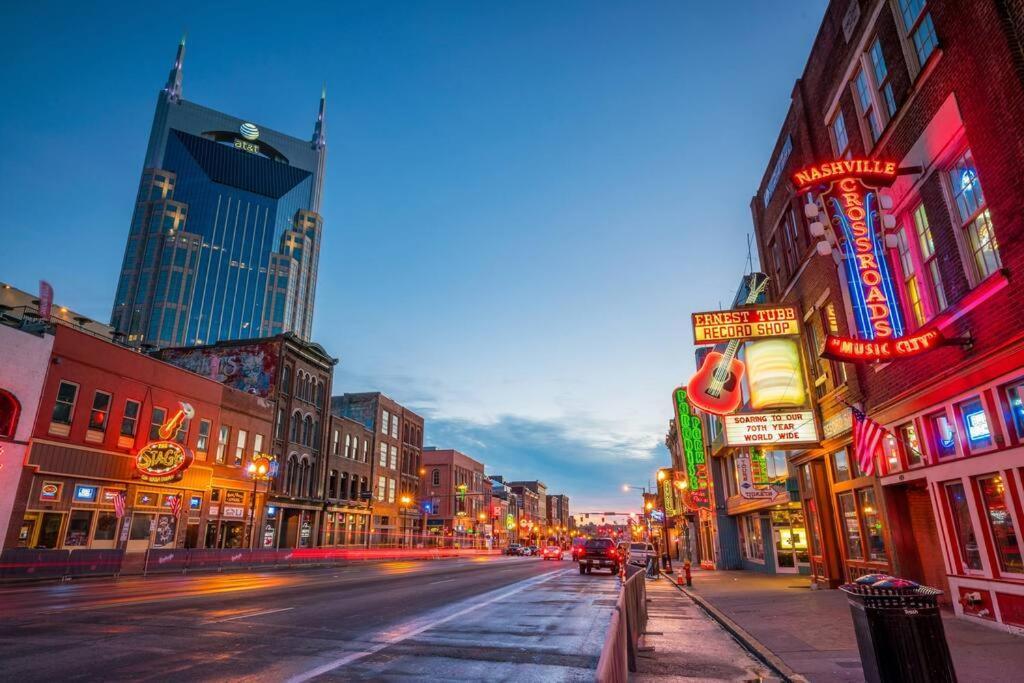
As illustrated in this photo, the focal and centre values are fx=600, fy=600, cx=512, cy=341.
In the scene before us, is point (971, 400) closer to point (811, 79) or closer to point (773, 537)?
point (811, 79)

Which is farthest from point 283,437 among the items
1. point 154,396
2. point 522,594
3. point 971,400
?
point 971,400

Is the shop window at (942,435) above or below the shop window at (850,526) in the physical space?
above

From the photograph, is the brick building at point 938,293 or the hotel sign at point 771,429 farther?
the hotel sign at point 771,429

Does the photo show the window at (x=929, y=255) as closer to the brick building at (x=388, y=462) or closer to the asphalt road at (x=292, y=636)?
the asphalt road at (x=292, y=636)

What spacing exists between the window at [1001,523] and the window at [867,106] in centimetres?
802

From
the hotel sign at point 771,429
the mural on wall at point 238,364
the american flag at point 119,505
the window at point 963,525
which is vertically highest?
the mural on wall at point 238,364

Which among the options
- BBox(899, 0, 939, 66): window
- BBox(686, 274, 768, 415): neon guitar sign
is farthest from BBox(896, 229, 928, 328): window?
BBox(686, 274, 768, 415): neon guitar sign

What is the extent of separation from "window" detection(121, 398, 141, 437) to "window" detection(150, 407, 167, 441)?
100cm

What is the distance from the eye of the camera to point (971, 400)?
1047 centimetres

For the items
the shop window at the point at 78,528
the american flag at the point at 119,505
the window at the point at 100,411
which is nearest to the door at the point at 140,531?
the american flag at the point at 119,505

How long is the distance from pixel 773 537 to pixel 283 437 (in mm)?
33326

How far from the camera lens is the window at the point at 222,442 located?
3684 cm

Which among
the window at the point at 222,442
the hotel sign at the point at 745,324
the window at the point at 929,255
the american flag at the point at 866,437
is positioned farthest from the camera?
the window at the point at 222,442

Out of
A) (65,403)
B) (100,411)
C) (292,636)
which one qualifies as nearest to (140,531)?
(100,411)
